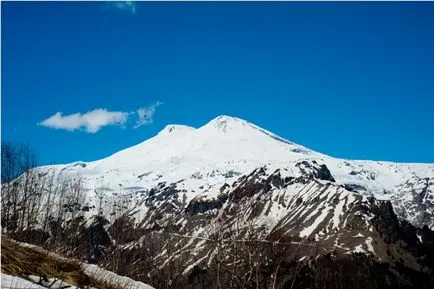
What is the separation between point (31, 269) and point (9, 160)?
38.1m

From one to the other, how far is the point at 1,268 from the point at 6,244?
35.3 inches

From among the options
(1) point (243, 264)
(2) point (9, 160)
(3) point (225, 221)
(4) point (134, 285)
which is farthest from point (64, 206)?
(4) point (134, 285)

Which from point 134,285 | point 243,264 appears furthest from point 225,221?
point 134,285

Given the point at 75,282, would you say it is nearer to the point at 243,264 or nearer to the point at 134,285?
the point at 134,285

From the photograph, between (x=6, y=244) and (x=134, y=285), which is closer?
(x=6, y=244)

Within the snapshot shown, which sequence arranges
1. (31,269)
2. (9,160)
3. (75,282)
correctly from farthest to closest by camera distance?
(9,160) → (75,282) → (31,269)

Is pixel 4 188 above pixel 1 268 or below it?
above

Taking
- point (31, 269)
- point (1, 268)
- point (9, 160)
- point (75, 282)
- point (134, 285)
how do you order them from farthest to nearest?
1. point (9, 160)
2. point (134, 285)
3. point (75, 282)
4. point (31, 269)
5. point (1, 268)

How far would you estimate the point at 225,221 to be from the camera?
37375 mm

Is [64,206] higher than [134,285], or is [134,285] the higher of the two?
[64,206]

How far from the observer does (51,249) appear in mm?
8859

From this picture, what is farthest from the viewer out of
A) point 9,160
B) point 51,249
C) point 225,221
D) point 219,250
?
point 9,160

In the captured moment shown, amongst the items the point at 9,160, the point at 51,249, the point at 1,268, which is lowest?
the point at 1,268

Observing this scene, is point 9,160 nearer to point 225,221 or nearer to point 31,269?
point 225,221
